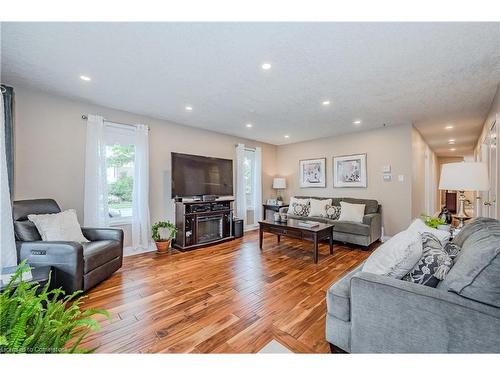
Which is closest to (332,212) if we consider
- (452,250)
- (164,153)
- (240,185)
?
(240,185)

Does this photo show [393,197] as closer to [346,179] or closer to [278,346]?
[346,179]

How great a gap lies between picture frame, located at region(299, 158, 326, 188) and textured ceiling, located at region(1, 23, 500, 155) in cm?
186

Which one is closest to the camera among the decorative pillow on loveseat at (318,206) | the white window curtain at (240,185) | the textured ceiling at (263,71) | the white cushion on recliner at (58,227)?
the textured ceiling at (263,71)

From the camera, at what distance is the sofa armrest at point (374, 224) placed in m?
3.97

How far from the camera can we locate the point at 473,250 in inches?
46.9

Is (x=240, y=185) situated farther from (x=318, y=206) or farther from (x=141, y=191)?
(x=141, y=191)

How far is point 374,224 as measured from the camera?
411 centimetres

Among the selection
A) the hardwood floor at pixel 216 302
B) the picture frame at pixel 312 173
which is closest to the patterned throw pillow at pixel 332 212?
the picture frame at pixel 312 173

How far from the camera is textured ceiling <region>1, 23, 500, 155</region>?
175 centimetres

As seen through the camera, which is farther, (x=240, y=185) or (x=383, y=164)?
(x=240, y=185)

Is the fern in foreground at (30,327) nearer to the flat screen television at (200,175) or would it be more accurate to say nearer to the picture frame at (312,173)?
the flat screen television at (200,175)

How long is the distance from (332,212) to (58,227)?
14.4 feet

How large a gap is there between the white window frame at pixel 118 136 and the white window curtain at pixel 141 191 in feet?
0.31
